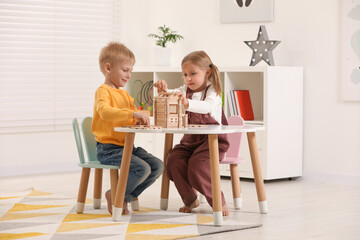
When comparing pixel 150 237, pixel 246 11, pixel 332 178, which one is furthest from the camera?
pixel 246 11

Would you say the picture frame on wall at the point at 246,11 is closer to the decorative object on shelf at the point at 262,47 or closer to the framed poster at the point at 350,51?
the decorative object on shelf at the point at 262,47

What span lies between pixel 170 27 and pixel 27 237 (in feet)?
10.4

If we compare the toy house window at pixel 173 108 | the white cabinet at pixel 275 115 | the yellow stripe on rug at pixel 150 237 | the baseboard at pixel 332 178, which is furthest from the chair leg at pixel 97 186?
the baseboard at pixel 332 178

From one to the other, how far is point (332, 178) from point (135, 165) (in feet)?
6.36

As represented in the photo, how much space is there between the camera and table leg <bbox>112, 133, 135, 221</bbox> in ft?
9.97

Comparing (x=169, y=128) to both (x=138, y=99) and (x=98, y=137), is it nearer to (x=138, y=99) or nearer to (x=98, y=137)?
(x=98, y=137)

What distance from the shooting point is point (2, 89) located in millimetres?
4949

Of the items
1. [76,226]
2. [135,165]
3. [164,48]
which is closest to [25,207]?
[76,226]

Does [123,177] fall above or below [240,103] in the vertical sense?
below

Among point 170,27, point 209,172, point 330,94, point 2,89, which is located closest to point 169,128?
point 209,172

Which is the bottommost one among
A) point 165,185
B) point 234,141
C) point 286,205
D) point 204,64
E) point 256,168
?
point 286,205

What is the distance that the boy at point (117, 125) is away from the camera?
320 cm

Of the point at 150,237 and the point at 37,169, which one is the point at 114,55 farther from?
the point at 37,169

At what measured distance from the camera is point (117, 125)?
327 centimetres
